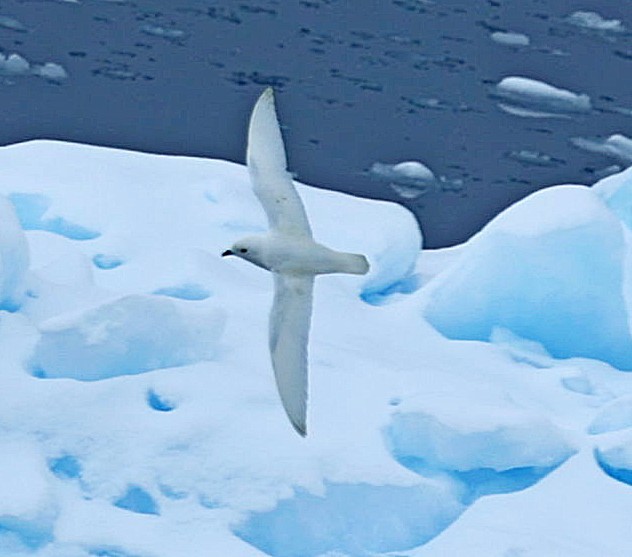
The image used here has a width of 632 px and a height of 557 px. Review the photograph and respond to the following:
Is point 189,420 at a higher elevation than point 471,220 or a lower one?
higher

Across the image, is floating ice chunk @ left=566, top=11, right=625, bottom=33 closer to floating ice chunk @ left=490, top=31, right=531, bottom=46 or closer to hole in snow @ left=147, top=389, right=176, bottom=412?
floating ice chunk @ left=490, top=31, right=531, bottom=46

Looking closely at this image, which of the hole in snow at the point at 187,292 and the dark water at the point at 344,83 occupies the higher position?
the hole in snow at the point at 187,292

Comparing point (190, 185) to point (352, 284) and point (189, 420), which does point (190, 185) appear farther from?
point (189, 420)

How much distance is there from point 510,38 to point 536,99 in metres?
0.91

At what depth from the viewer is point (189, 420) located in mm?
4445

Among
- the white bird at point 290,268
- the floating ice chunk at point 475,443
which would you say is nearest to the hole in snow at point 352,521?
the floating ice chunk at point 475,443

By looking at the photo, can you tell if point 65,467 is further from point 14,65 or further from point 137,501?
point 14,65

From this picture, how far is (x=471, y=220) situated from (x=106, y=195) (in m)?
3.52

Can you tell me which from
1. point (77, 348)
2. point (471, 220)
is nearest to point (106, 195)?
point (77, 348)

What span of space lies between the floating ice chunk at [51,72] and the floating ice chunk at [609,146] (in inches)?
117

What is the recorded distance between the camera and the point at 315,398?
473 centimetres

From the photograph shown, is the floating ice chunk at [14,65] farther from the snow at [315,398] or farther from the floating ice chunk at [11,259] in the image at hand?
the floating ice chunk at [11,259]

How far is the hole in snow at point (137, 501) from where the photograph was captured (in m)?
4.23

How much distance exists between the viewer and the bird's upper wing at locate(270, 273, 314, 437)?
401cm
